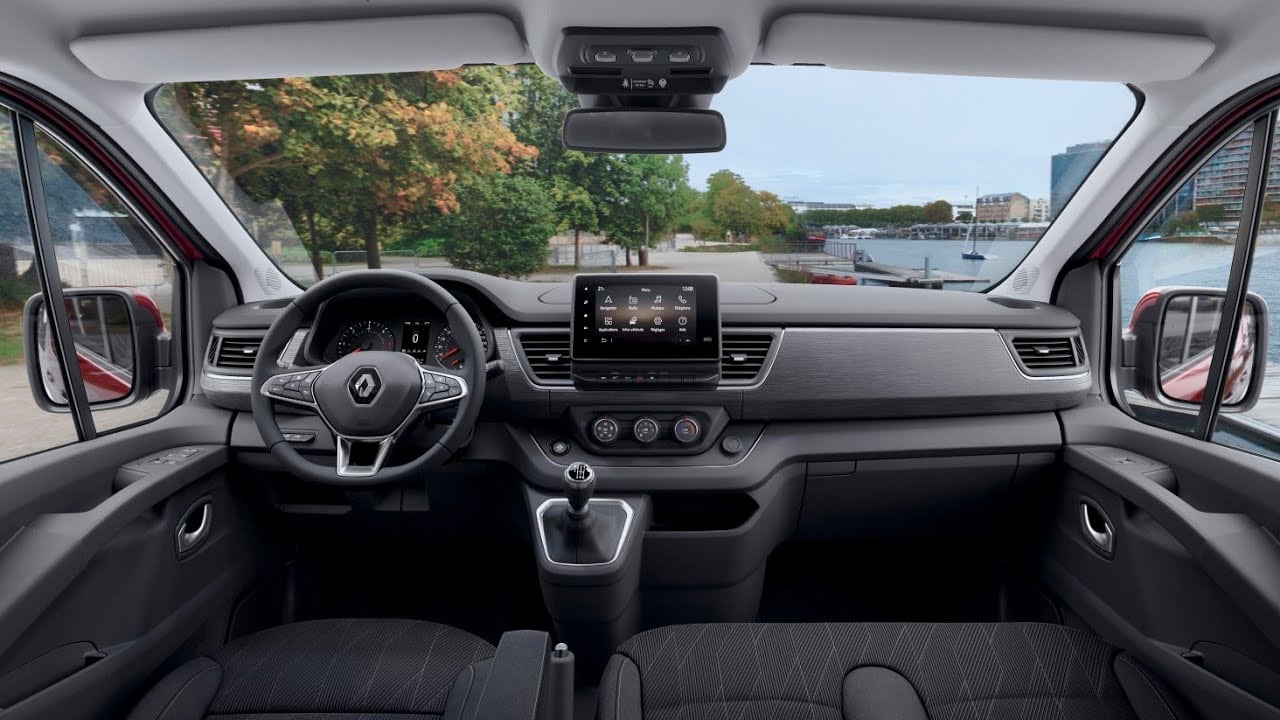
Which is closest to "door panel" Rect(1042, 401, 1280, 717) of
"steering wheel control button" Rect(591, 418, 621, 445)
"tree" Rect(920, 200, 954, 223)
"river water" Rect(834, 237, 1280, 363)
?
"river water" Rect(834, 237, 1280, 363)

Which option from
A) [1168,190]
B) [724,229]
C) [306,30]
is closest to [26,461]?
[306,30]

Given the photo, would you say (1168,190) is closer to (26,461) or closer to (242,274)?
(242,274)

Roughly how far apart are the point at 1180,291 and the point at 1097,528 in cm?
80

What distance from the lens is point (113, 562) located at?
197 cm

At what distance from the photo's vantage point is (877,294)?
2.75 meters

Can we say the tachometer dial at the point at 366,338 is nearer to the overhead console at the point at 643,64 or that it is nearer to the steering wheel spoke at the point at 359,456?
the steering wheel spoke at the point at 359,456

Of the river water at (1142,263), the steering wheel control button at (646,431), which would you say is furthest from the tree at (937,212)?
the steering wheel control button at (646,431)

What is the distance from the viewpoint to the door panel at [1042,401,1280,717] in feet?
5.77

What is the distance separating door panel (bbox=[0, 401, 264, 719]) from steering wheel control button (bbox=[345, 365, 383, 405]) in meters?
0.66

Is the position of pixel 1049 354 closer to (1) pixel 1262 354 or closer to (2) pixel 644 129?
(1) pixel 1262 354

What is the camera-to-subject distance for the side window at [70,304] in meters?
2.07

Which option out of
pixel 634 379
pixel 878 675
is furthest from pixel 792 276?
pixel 878 675

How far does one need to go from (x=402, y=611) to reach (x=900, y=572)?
6.38 ft

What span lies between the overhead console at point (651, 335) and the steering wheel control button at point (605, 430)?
118 mm
